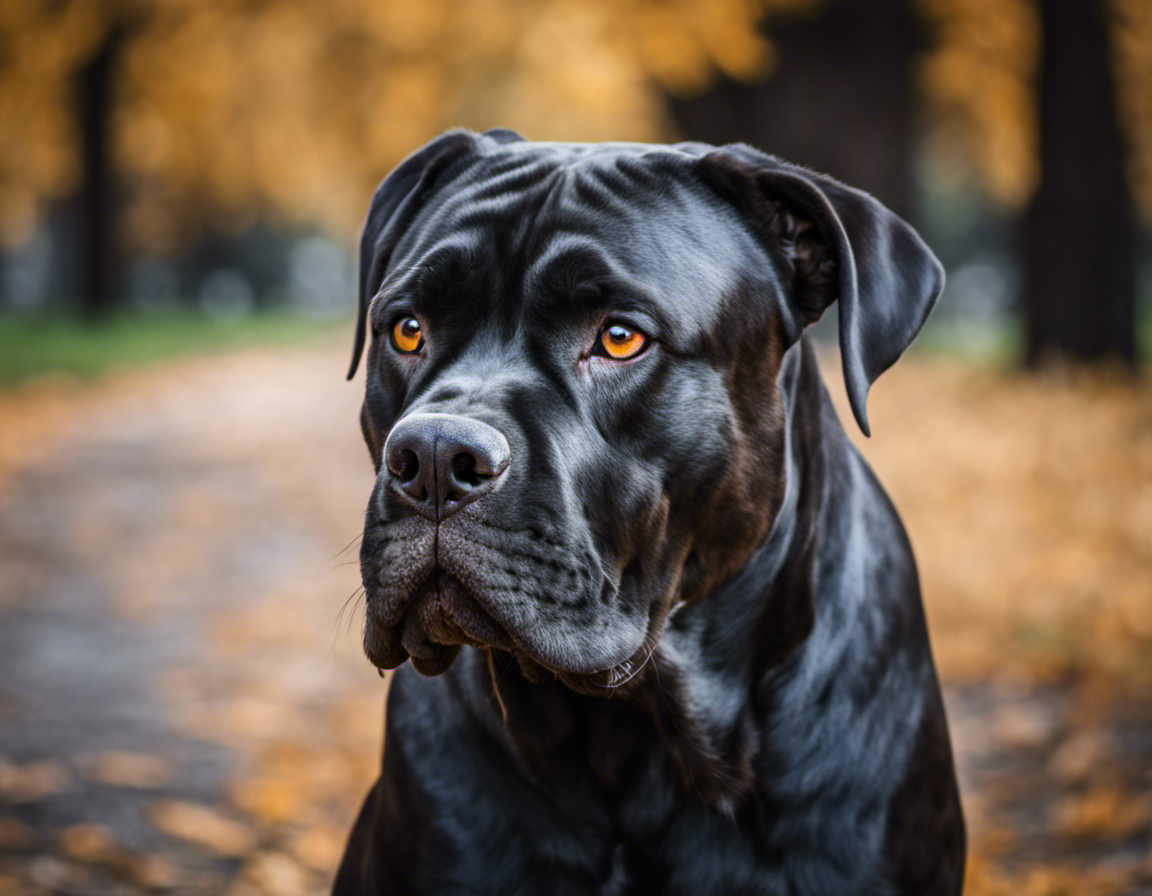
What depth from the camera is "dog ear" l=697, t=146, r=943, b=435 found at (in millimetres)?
2340

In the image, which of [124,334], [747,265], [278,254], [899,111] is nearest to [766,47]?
[899,111]

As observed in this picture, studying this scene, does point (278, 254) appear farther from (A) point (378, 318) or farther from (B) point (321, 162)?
(A) point (378, 318)

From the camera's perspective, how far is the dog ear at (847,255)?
234 centimetres

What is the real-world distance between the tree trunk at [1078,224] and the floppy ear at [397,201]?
8.40 metres

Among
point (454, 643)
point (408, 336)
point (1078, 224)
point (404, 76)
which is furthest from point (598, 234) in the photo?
point (404, 76)

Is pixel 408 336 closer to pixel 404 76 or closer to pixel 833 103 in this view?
pixel 404 76

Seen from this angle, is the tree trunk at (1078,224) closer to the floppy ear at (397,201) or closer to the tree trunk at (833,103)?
the tree trunk at (833,103)

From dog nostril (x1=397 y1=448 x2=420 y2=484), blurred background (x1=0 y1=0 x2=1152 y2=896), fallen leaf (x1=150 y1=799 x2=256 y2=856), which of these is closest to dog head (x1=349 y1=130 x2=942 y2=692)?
dog nostril (x1=397 y1=448 x2=420 y2=484)

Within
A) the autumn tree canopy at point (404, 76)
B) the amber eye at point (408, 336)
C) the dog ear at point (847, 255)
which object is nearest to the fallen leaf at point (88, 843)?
the amber eye at point (408, 336)

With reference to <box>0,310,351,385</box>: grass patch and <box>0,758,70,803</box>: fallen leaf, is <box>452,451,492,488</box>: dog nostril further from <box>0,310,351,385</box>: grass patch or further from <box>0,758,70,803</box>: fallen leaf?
<box>0,310,351,385</box>: grass patch

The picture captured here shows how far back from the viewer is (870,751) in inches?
92.1

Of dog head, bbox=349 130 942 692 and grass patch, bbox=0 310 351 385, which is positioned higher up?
dog head, bbox=349 130 942 692

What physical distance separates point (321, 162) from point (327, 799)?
1646cm

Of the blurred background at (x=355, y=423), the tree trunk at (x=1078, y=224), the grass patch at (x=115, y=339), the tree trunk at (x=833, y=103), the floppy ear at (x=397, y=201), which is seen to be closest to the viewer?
the floppy ear at (x=397, y=201)
